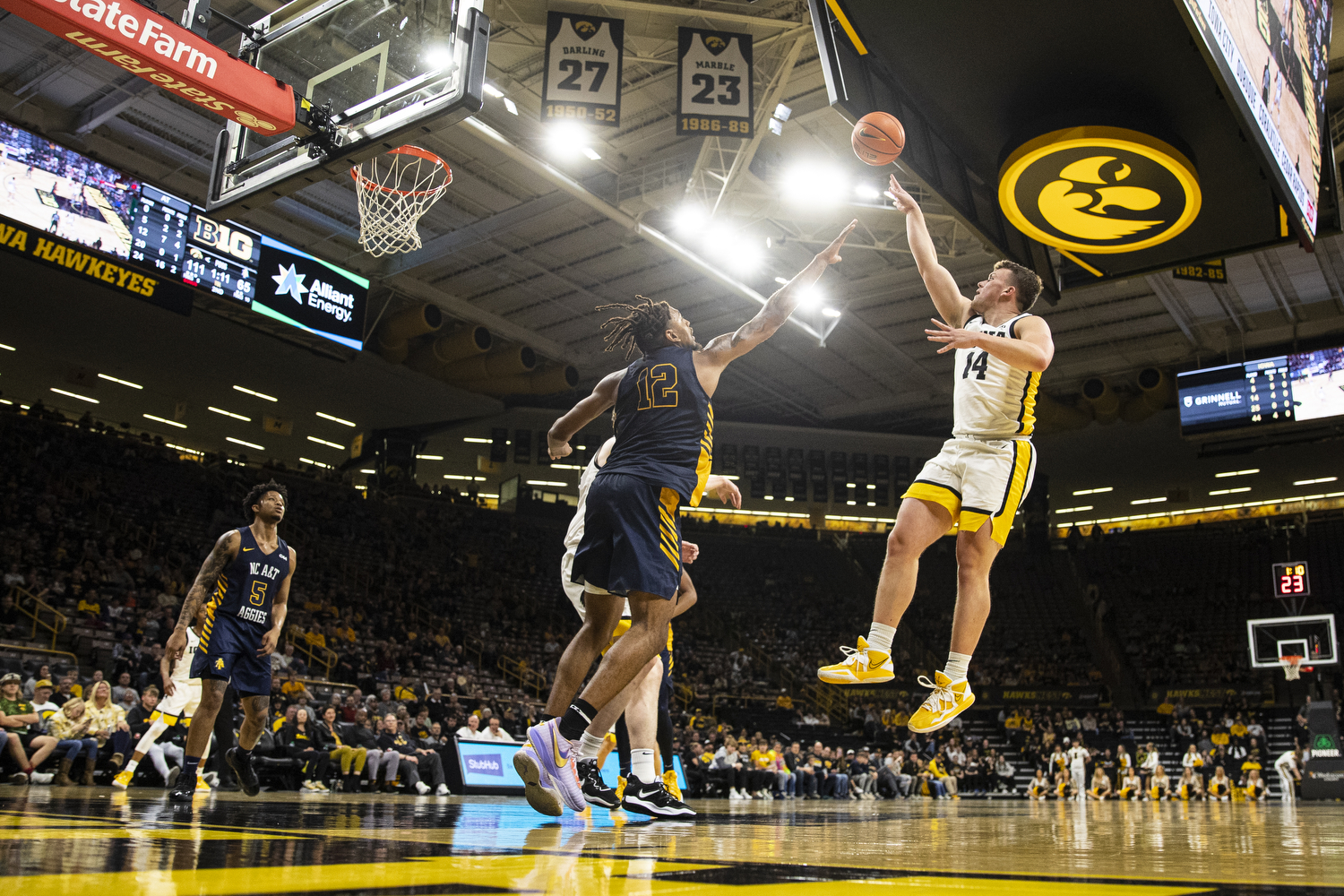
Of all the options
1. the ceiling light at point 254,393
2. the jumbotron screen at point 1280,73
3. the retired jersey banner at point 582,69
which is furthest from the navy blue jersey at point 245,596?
the ceiling light at point 254,393

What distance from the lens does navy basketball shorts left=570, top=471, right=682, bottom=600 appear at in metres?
3.61

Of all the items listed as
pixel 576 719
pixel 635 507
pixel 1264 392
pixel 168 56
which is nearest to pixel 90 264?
pixel 168 56

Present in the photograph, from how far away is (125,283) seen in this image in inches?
510

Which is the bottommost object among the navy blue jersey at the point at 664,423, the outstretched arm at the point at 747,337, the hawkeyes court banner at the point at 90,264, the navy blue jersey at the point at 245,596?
the navy blue jersey at the point at 245,596

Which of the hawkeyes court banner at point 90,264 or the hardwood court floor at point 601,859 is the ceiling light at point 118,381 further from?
the hardwood court floor at point 601,859

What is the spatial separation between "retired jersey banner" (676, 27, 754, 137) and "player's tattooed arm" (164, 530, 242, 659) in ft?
22.0

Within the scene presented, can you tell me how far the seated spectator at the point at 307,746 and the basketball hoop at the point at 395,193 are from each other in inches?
202

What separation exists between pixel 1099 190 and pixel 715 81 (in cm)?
635

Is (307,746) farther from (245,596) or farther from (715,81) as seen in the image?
(715,81)

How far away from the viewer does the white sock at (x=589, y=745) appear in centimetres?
366

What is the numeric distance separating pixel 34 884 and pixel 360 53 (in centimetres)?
686

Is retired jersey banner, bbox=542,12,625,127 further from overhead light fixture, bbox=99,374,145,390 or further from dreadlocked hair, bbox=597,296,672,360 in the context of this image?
overhead light fixture, bbox=99,374,145,390

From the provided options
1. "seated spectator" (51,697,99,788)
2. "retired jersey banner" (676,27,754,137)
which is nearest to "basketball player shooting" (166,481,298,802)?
"seated spectator" (51,697,99,788)

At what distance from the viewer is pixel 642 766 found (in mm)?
4555
